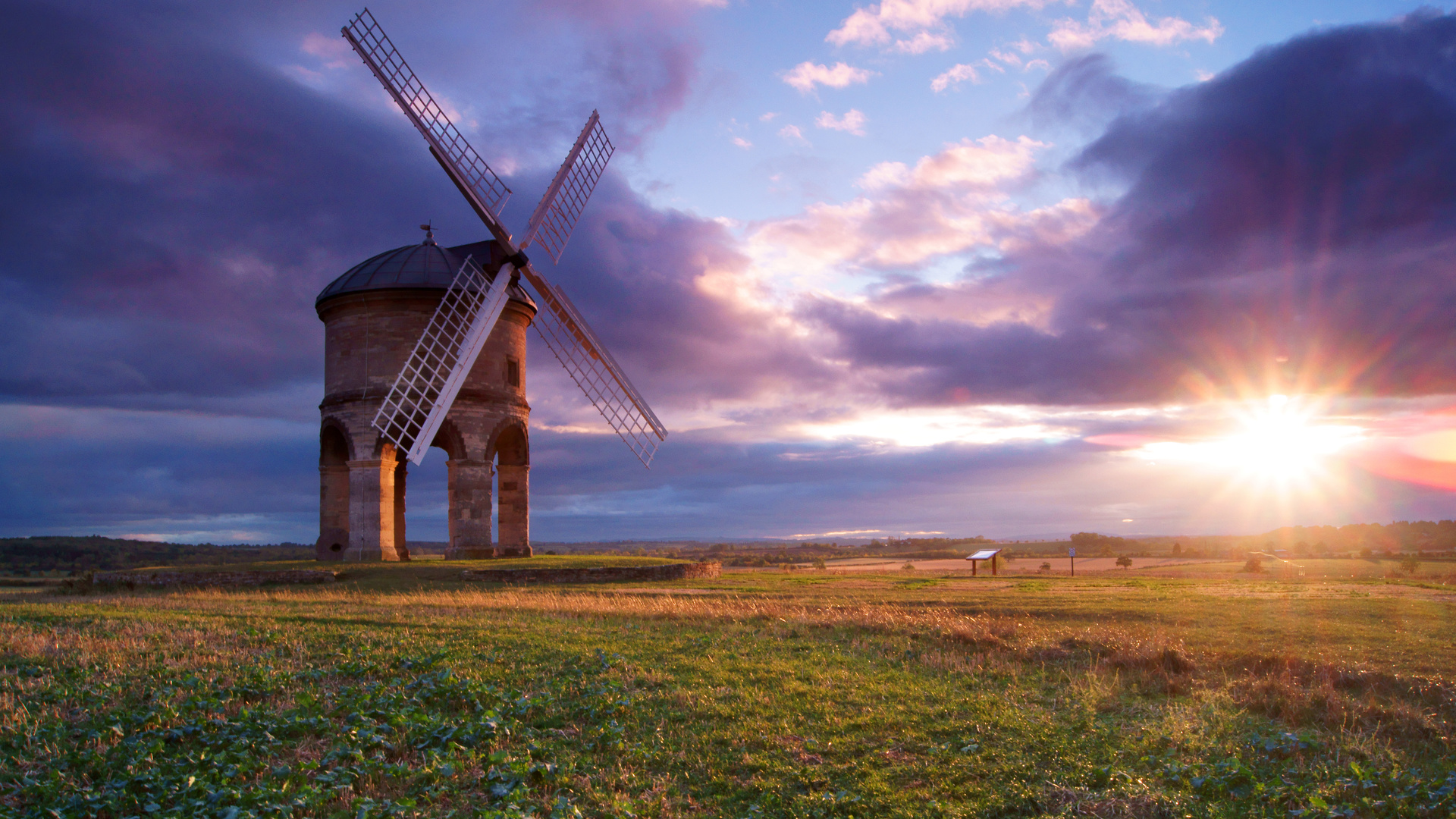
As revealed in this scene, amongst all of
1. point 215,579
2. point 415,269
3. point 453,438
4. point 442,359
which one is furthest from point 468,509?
point 415,269

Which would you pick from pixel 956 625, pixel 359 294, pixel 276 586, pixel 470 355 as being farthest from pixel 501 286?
pixel 956 625

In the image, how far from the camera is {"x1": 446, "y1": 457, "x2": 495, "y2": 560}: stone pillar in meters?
32.6

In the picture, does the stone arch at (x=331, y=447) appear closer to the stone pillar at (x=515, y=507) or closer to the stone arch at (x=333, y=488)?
the stone arch at (x=333, y=488)

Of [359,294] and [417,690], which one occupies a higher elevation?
[359,294]

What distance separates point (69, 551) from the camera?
267ft

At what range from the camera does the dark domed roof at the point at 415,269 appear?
106 ft

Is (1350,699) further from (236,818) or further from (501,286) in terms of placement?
(501,286)

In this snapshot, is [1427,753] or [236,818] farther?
[1427,753]

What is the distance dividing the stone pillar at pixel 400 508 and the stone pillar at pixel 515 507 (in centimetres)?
394

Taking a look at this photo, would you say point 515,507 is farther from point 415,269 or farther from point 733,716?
point 733,716

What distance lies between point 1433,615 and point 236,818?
68.0ft

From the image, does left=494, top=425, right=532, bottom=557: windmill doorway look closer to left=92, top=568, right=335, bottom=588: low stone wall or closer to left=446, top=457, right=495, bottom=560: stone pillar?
left=446, top=457, right=495, bottom=560: stone pillar

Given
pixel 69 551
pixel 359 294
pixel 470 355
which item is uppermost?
pixel 359 294

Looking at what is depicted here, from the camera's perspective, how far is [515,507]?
35.5 metres
